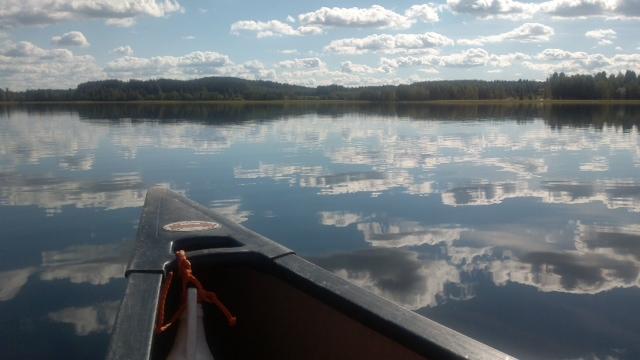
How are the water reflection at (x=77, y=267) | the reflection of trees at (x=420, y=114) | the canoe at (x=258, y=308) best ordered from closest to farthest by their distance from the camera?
the canoe at (x=258, y=308)
the water reflection at (x=77, y=267)
the reflection of trees at (x=420, y=114)

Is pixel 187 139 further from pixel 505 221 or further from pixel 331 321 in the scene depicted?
pixel 331 321

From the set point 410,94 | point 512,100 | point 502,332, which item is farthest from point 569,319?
point 512,100

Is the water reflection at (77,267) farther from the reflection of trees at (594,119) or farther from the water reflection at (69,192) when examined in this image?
the reflection of trees at (594,119)

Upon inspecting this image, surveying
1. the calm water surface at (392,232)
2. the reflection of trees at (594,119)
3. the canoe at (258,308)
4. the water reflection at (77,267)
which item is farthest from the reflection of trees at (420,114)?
the canoe at (258,308)

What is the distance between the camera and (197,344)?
4172 mm

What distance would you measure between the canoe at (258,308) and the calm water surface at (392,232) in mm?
1362

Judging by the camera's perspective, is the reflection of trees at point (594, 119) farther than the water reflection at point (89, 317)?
Yes

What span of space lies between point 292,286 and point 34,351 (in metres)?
2.84

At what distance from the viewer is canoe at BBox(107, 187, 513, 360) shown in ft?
10.4

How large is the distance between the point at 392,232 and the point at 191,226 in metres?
4.91

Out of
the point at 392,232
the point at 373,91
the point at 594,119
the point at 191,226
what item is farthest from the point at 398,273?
the point at 373,91

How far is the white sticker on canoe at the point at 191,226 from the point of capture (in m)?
5.25

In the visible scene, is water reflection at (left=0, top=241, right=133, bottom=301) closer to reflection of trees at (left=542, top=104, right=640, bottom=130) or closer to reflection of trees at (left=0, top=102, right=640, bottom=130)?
reflection of trees at (left=542, top=104, right=640, bottom=130)

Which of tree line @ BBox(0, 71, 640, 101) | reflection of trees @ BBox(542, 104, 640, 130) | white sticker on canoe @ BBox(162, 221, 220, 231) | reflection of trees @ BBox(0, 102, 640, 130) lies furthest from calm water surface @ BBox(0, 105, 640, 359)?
tree line @ BBox(0, 71, 640, 101)
